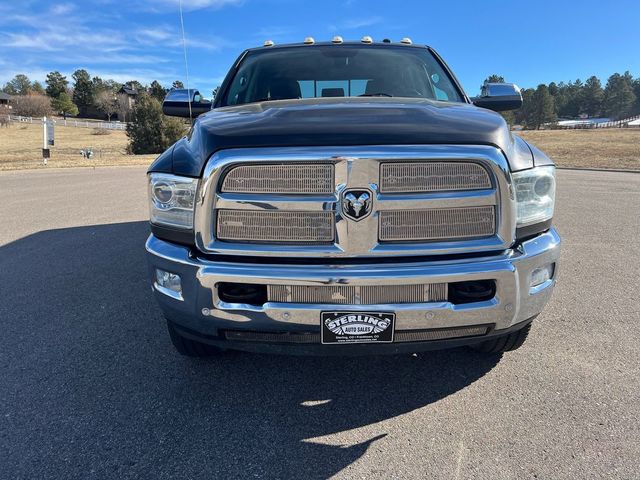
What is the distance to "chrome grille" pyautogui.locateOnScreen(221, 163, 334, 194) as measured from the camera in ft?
7.00

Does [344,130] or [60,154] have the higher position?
[60,154]

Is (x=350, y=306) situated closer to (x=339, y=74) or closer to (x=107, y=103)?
(x=339, y=74)

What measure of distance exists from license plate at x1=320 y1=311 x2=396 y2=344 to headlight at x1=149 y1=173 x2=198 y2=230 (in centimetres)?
80

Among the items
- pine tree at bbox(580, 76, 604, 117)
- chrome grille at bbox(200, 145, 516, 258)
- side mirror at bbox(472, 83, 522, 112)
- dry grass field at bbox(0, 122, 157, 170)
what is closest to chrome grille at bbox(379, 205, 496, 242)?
chrome grille at bbox(200, 145, 516, 258)

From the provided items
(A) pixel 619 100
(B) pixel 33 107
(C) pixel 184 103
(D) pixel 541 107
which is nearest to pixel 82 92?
(B) pixel 33 107

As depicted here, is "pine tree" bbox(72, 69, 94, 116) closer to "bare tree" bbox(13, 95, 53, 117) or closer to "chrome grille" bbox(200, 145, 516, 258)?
"bare tree" bbox(13, 95, 53, 117)

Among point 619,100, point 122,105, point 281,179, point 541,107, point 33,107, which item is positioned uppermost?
point 619,100

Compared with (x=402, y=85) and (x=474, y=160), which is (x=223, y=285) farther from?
(x=402, y=85)

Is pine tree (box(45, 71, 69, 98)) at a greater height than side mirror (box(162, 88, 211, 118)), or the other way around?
pine tree (box(45, 71, 69, 98))

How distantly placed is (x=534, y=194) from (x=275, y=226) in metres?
1.30

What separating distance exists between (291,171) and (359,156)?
1.02 ft

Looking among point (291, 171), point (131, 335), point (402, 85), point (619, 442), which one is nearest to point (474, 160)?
point (291, 171)

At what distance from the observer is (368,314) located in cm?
211

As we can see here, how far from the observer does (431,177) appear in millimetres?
2182
